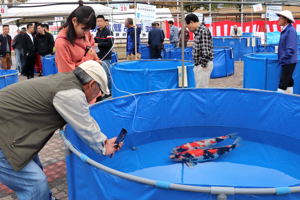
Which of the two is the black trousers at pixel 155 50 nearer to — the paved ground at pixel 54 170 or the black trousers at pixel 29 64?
the black trousers at pixel 29 64

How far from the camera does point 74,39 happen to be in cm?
333

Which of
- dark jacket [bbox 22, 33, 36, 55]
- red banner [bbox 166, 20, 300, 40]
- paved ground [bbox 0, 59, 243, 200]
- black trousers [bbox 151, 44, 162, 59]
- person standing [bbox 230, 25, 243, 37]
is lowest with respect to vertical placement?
paved ground [bbox 0, 59, 243, 200]

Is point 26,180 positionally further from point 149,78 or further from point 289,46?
point 289,46

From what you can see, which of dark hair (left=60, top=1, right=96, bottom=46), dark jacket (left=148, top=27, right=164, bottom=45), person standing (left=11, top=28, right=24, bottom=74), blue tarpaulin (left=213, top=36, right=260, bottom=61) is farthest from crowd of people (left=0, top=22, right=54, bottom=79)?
blue tarpaulin (left=213, top=36, right=260, bottom=61)

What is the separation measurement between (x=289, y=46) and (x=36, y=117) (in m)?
5.30

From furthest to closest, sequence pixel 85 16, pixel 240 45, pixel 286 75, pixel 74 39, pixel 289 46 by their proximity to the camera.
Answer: pixel 240 45 < pixel 286 75 < pixel 289 46 < pixel 74 39 < pixel 85 16

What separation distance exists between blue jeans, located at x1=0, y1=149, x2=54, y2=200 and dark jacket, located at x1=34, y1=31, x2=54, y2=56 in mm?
8359

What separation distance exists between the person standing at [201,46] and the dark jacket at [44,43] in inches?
234

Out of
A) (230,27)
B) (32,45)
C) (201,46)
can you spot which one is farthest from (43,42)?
(230,27)

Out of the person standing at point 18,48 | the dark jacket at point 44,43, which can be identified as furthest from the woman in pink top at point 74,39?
the person standing at point 18,48

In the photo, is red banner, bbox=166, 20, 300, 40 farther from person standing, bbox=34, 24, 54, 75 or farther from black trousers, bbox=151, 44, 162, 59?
person standing, bbox=34, 24, 54, 75

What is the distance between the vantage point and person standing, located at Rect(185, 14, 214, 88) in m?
5.46

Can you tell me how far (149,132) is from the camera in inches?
189

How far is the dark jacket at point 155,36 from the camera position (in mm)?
11641
